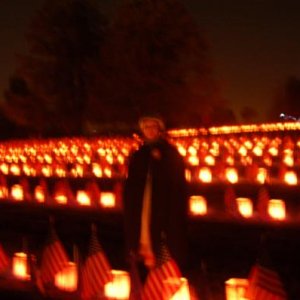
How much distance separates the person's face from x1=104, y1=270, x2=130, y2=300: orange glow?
1489 millimetres

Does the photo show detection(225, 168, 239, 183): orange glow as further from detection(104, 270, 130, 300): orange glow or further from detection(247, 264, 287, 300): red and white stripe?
detection(247, 264, 287, 300): red and white stripe

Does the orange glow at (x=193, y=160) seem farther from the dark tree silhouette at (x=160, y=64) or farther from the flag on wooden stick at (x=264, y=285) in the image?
the dark tree silhouette at (x=160, y=64)

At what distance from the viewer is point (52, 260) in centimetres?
783

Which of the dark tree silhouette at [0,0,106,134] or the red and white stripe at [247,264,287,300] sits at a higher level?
the dark tree silhouette at [0,0,106,134]

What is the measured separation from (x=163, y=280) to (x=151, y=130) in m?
1.46

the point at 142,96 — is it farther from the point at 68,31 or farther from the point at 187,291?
the point at 187,291

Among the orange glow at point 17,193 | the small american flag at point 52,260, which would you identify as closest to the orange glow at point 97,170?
the orange glow at point 17,193

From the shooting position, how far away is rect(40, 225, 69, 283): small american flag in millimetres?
7789

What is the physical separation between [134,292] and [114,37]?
1108 inches

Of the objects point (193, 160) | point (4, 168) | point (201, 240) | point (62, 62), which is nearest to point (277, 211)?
point (201, 240)

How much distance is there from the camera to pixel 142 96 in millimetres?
32281

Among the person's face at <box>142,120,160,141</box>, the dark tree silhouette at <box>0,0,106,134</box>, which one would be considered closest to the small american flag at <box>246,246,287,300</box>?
the person's face at <box>142,120,160,141</box>

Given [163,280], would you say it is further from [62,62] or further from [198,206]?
[62,62]

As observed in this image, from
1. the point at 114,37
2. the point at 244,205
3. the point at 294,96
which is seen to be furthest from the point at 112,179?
the point at 294,96
